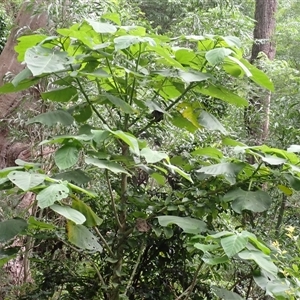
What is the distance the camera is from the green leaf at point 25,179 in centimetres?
103

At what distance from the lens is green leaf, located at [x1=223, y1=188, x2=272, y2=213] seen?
50.8 inches

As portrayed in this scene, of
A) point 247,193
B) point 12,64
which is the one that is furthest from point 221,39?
point 12,64

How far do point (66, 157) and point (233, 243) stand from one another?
21.1 inches

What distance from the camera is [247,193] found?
1.35 m

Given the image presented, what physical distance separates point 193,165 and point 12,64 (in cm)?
242

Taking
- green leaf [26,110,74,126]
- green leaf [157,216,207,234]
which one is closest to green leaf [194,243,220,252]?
green leaf [157,216,207,234]

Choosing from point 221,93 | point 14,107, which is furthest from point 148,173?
point 14,107

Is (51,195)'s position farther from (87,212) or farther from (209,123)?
(209,123)

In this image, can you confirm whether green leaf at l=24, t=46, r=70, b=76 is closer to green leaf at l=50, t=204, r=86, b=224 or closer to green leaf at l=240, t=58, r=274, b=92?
green leaf at l=50, t=204, r=86, b=224

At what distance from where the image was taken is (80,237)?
130cm

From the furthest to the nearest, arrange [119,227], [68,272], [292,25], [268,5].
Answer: [292,25] → [268,5] → [68,272] → [119,227]

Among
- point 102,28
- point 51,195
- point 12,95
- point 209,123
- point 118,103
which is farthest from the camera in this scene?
point 12,95

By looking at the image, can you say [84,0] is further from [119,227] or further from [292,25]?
[292,25]

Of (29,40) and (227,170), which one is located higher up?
(29,40)
